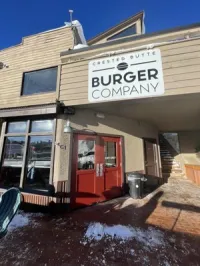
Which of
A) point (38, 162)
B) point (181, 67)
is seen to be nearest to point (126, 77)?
point (181, 67)

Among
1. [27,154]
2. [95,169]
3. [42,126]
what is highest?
[42,126]

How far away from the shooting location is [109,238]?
2754 millimetres

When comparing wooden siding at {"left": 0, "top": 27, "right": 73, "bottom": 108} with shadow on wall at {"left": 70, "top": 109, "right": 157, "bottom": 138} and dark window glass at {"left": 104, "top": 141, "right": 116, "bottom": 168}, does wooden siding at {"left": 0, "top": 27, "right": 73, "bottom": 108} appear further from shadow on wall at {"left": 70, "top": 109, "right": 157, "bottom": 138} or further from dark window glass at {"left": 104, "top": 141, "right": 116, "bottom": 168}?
dark window glass at {"left": 104, "top": 141, "right": 116, "bottom": 168}

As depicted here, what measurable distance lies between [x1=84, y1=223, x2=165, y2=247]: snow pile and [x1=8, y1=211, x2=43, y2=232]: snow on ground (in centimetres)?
137

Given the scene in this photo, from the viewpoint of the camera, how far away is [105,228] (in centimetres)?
310

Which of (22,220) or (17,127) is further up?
A: (17,127)

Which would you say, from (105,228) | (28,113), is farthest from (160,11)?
(105,228)

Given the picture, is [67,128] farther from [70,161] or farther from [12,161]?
[12,161]

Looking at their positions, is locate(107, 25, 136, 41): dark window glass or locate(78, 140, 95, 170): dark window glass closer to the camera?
locate(78, 140, 95, 170): dark window glass

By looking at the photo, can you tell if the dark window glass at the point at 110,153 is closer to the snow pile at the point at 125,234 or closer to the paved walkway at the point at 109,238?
the paved walkway at the point at 109,238

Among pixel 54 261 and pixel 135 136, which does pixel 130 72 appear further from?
pixel 54 261

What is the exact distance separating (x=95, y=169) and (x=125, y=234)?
203 cm

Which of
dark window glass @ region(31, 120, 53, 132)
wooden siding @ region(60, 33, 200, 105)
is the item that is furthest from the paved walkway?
wooden siding @ region(60, 33, 200, 105)

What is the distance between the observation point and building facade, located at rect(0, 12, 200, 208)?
3.66m
